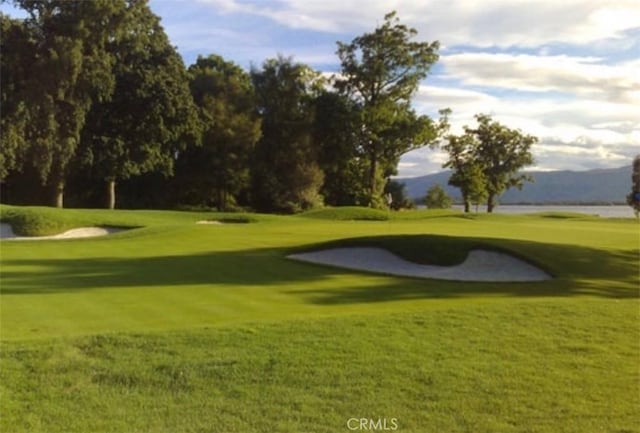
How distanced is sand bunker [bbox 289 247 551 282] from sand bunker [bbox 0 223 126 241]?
408 inches

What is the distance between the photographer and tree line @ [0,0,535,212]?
39.3 metres

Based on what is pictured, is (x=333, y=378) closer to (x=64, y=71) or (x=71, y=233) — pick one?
(x=71, y=233)

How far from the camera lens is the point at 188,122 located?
151 feet

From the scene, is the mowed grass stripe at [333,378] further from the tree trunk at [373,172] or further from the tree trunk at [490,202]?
the tree trunk at [490,202]

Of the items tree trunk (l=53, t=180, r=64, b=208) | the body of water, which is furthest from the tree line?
the body of water

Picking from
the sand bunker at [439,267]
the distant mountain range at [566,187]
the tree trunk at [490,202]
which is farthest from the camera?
the distant mountain range at [566,187]

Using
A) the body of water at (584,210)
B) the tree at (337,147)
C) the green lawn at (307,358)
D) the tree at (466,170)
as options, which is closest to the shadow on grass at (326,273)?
the green lawn at (307,358)

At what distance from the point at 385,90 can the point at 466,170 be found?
12.9m

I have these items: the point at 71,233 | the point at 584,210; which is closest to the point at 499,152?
the point at 584,210

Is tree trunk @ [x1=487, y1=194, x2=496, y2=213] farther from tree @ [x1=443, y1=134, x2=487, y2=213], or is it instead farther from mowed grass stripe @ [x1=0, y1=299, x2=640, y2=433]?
mowed grass stripe @ [x1=0, y1=299, x2=640, y2=433]

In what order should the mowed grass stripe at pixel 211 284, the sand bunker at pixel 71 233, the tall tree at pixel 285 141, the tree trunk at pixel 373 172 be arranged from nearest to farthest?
the mowed grass stripe at pixel 211 284, the sand bunker at pixel 71 233, the tall tree at pixel 285 141, the tree trunk at pixel 373 172

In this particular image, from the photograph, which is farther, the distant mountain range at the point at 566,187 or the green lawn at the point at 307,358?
the distant mountain range at the point at 566,187

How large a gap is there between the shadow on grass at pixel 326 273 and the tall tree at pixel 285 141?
3319 centimetres

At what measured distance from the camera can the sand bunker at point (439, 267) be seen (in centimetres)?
1598
